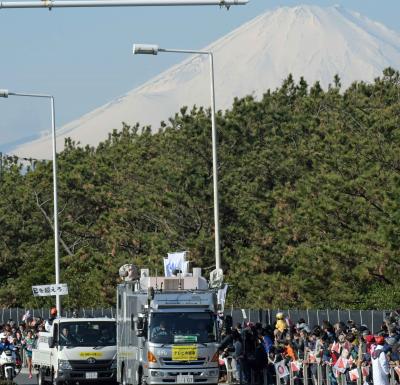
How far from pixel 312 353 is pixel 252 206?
31.3m

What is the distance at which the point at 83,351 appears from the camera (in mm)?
37250

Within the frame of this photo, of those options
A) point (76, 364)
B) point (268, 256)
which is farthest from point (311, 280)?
point (76, 364)

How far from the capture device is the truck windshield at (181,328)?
32.0 meters

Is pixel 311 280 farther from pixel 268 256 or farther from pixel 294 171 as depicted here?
pixel 294 171

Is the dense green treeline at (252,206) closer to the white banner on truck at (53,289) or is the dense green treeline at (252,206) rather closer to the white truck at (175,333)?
the white banner on truck at (53,289)

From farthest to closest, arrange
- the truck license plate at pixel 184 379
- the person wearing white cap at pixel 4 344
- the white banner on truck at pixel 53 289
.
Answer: the white banner on truck at pixel 53 289
the person wearing white cap at pixel 4 344
the truck license plate at pixel 184 379

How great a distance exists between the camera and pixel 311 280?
2019 inches

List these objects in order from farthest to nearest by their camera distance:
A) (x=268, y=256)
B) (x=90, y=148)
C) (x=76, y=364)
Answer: (x=90, y=148), (x=268, y=256), (x=76, y=364)

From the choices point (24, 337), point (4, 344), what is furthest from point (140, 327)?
point (24, 337)

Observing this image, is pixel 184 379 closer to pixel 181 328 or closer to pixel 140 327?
pixel 181 328

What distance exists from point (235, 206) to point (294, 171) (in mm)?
3831

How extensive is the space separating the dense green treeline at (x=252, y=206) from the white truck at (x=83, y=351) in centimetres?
1255

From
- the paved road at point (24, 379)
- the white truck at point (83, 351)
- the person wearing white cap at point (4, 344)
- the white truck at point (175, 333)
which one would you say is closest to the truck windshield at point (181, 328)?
the white truck at point (175, 333)

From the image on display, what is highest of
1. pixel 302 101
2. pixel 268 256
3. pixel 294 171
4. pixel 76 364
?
pixel 302 101
